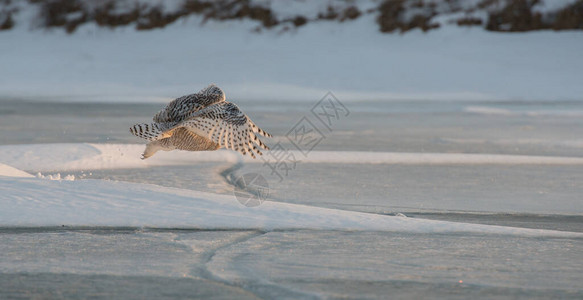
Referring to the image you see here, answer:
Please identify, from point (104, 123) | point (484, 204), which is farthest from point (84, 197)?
point (104, 123)

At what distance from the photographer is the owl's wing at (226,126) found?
15.4ft

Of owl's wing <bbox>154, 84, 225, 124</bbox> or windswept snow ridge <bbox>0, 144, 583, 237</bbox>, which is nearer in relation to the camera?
windswept snow ridge <bbox>0, 144, 583, 237</bbox>

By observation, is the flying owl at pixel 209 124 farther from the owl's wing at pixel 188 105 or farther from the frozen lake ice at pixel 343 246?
the frozen lake ice at pixel 343 246

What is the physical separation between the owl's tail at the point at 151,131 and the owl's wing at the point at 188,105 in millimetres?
70

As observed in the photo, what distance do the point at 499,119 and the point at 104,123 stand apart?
5489 millimetres

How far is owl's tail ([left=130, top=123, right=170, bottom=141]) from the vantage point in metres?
4.73

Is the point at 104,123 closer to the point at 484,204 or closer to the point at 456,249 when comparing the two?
the point at 484,204

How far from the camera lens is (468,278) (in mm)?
3104

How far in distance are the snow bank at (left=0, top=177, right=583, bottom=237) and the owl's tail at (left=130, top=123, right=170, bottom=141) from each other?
0.36 metres

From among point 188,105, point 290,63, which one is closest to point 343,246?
point 188,105

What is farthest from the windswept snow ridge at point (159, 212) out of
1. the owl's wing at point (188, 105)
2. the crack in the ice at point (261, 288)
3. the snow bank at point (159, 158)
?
the snow bank at point (159, 158)

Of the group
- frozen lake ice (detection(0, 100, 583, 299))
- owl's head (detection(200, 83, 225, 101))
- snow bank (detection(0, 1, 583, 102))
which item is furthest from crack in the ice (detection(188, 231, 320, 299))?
snow bank (detection(0, 1, 583, 102))

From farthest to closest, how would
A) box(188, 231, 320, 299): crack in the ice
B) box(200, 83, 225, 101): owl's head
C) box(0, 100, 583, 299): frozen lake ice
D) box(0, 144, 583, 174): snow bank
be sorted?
box(0, 144, 583, 174): snow bank
box(200, 83, 225, 101): owl's head
box(0, 100, 583, 299): frozen lake ice
box(188, 231, 320, 299): crack in the ice

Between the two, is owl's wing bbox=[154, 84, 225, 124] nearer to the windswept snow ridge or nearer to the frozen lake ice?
the windswept snow ridge
